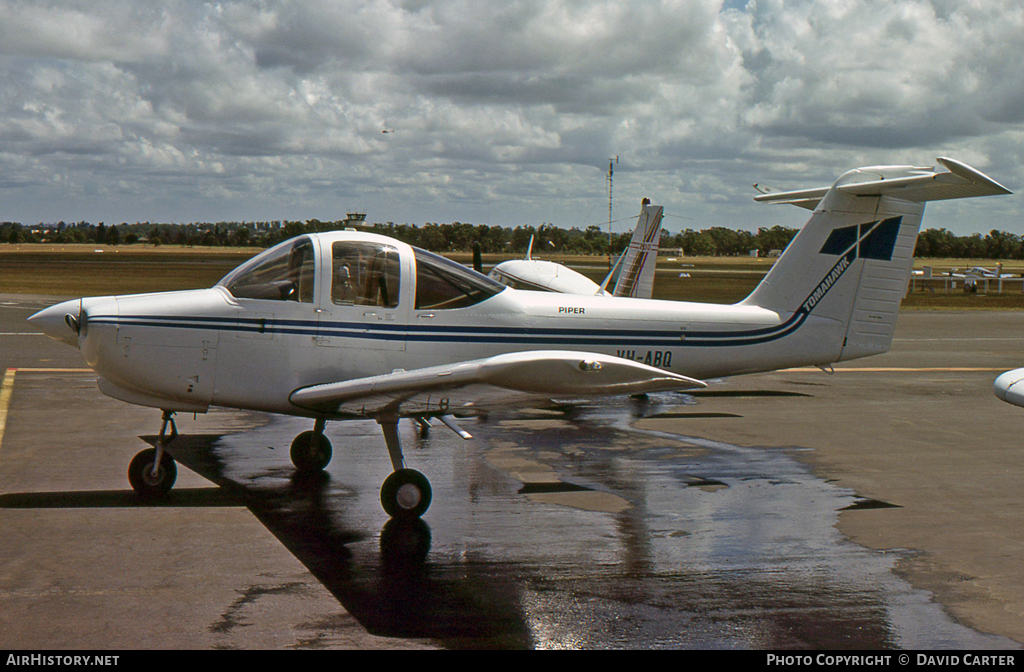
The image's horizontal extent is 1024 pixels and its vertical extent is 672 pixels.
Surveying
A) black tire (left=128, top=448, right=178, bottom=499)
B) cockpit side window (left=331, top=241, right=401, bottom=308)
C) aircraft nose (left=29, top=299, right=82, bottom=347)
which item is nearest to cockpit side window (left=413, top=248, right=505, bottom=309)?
cockpit side window (left=331, top=241, right=401, bottom=308)

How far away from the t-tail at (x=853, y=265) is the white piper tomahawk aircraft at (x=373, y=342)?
820 millimetres

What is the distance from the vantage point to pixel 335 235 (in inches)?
320

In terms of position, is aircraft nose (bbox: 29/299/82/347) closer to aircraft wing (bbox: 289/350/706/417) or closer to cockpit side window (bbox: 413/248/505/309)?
aircraft wing (bbox: 289/350/706/417)

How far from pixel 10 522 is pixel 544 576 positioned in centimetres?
437

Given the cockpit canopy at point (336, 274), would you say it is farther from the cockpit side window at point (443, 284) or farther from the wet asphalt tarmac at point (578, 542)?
the wet asphalt tarmac at point (578, 542)

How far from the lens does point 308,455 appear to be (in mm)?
9273

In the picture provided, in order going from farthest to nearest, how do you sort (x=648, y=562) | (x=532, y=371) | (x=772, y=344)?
(x=772, y=344) < (x=648, y=562) < (x=532, y=371)

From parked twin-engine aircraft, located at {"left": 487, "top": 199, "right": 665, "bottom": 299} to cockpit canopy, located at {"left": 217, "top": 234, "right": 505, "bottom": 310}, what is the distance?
27.4 ft

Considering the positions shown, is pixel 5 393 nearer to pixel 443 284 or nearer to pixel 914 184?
pixel 443 284

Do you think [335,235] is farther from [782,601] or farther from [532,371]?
[782,601]

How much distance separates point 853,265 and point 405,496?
6.39 meters

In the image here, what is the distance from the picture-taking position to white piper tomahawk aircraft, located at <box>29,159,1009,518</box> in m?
6.87

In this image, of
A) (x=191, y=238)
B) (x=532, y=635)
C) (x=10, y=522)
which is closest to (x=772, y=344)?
(x=532, y=635)

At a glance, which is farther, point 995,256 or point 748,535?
point 995,256
